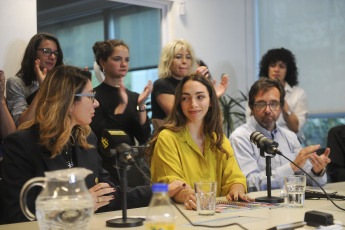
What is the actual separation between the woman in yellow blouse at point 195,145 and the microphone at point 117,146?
1.54 feet

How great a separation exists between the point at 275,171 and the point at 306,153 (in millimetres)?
266

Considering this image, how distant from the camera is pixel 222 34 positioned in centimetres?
600

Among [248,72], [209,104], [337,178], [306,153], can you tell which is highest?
[248,72]

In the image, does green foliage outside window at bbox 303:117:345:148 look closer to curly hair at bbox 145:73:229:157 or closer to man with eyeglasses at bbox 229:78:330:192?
man with eyeglasses at bbox 229:78:330:192

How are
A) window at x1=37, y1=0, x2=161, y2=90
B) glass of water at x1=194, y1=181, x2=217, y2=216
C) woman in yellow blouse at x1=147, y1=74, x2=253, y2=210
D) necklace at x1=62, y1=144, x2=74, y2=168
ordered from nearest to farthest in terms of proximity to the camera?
glass of water at x1=194, y1=181, x2=217, y2=216, necklace at x1=62, y1=144, x2=74, y2=168, woman in yellow blouse at x1=147, y1=74, x2=253, y2=210, window at x1=37, y1=0, x2=161, y2=90

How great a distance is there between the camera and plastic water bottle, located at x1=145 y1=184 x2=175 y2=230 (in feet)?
5.01

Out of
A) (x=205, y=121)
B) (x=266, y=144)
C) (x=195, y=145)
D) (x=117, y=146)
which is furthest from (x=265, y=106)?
(x=117, y=146)

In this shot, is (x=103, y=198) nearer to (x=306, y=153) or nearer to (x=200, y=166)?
(x=200, y=166)

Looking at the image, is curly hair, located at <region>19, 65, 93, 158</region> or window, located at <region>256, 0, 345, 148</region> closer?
curly hair, located at <region>19, 65, 93, 158</region>

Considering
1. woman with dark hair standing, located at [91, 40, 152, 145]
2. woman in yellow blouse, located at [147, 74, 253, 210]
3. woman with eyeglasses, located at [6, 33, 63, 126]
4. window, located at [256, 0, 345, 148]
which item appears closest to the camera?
woman in yellow blouse, located at [147, 74, 253, 210]

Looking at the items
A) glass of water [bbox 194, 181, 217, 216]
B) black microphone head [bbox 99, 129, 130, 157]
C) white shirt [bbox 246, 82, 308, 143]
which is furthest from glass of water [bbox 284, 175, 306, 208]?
white shirt [bbox 246, 82, 308, 143]

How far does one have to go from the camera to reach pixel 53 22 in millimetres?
4578

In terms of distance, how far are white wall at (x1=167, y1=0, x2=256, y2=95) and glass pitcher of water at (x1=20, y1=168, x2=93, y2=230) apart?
4.08 metres

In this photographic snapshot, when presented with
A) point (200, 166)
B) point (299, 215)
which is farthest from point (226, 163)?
point (299, 215)
